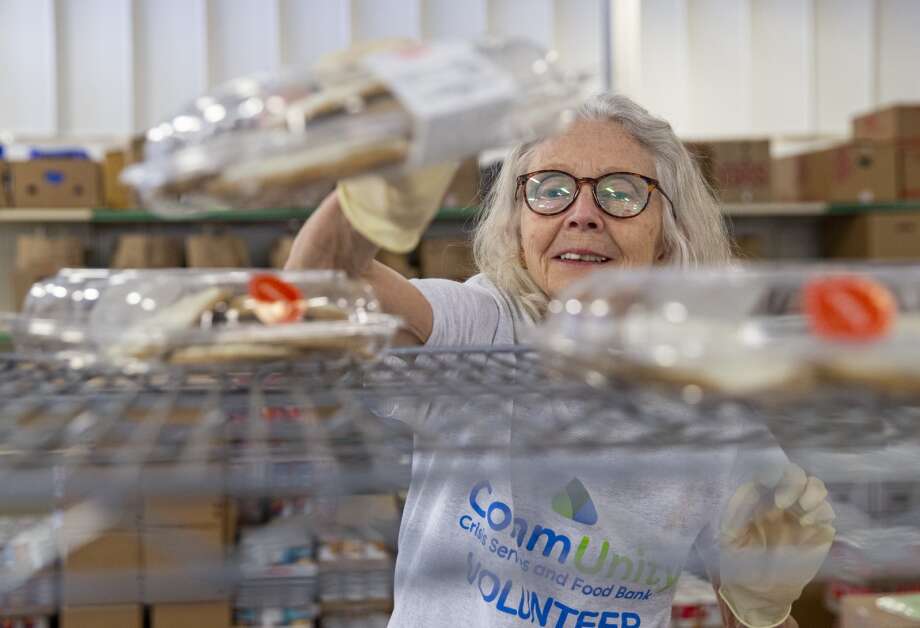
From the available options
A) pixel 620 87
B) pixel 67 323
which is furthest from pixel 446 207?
pixel 67 323

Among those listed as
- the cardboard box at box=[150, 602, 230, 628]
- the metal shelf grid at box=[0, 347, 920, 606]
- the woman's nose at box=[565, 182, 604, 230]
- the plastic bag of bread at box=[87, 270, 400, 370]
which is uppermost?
the woman's nose at box=[565, 182, 604, 230]

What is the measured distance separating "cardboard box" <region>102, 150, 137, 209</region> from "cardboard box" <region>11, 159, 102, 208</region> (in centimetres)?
5

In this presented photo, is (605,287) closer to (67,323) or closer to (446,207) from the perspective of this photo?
(67,323)

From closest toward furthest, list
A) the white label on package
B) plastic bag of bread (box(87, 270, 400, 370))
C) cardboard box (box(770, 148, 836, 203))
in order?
the white label on package < plastic bag of bread (box(87, 270, 400, 370)) < cardboard box (box(770, 148, 836, 203))

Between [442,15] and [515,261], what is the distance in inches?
126

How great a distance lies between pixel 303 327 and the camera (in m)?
0.73

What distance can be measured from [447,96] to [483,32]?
13.5 feet

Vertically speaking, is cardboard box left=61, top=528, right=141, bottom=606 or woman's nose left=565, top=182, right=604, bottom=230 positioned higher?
woman's nose left=565, top=182, right=604, bottom=230

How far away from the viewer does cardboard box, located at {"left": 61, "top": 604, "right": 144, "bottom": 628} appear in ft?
9.07

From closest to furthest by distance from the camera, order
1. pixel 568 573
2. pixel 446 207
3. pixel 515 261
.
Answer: pixel 568 573, pixel 515 261, pixel 446 207

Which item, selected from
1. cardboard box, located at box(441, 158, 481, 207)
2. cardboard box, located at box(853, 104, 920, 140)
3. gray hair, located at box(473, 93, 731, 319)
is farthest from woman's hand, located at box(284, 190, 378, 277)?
cardboard box, located at box(853, 104, 920, 140)

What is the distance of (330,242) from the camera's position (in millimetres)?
991

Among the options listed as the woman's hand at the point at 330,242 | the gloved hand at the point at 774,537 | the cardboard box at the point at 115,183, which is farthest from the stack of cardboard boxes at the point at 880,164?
the woman's hand at the point at 330,242

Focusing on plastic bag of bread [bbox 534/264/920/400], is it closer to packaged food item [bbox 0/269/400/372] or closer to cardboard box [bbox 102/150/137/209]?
packaged food item [bbox 0/269/400/372]
